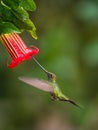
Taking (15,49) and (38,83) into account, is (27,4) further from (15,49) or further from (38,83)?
(38,83)

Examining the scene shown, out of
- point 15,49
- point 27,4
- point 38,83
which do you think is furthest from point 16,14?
point 38,83

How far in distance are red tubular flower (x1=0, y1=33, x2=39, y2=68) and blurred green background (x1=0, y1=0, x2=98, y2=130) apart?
319 centimetres

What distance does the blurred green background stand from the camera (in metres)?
6.32

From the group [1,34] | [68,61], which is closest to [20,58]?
[1,34]

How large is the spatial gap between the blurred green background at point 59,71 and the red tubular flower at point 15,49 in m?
3.19

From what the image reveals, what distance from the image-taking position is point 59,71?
20.8 feet

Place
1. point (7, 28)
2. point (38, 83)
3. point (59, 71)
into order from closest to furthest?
1. point (7, 28)
2. point (38, 83)
3. point (59, 71)

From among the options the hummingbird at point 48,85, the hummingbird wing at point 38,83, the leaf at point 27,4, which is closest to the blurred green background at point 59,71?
the hummingbird at point 48,85

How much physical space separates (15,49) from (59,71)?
3612mm

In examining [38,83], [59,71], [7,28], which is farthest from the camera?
[59,71]

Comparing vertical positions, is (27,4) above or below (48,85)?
above

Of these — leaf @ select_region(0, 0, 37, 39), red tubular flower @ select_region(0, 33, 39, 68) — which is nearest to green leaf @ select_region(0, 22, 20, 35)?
leaf @ select_region(0, 0, 37, 39)

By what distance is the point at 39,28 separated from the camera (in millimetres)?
7059

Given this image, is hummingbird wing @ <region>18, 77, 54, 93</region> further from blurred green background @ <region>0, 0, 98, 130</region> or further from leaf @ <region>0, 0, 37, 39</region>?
blurred green background @ <region>0, 0, 98, 130</region>
